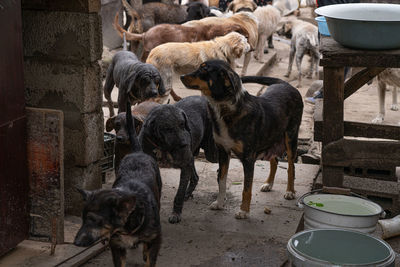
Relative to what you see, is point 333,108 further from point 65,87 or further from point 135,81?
point 135,81

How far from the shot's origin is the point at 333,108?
17.1 ft

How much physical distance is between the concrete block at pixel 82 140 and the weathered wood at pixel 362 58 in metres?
2.27

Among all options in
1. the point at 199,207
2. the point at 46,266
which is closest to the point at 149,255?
the point at 46,266

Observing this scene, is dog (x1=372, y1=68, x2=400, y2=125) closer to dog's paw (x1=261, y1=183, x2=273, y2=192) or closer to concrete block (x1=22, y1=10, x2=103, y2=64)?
dog's paw (x1=261, y1=183, x2=273, y2=192)

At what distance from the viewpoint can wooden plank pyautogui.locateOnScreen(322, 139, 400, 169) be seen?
210 inches

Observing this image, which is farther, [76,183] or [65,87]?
[76,183]

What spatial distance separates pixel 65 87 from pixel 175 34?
7033 mm

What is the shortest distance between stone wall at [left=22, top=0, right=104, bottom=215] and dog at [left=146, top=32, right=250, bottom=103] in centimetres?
460

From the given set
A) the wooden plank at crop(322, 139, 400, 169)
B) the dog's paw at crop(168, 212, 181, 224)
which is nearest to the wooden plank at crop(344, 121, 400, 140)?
the wooden plank at crop(322, 139, 400, 169)

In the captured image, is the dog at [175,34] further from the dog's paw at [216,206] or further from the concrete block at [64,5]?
the dog's paw at [216,206]

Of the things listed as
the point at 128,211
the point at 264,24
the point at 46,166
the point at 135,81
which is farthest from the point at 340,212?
the point at 264,24

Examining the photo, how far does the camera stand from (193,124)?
621 centimetres

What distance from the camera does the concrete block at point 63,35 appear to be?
554 centimetres

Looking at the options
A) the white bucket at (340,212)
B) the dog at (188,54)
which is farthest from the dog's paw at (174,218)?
the dog at (188,54)
